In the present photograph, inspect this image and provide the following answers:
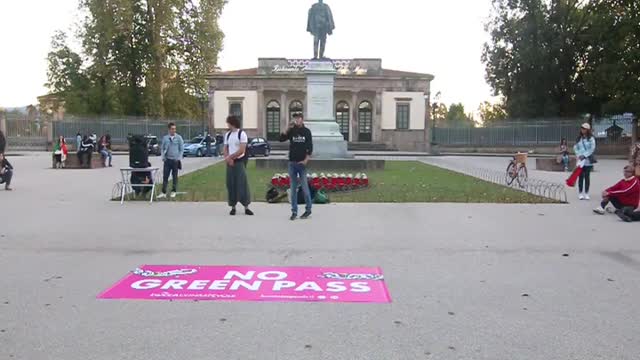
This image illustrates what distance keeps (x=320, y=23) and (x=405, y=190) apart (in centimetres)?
1261

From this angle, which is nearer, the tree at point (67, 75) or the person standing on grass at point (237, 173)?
the person standing on grass at point (237, 173)

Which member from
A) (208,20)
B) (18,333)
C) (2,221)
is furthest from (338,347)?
(208,20)

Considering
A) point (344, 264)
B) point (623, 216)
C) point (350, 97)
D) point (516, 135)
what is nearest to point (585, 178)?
point (623, 216)

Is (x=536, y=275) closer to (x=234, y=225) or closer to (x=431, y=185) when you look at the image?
(x=234, y=225)

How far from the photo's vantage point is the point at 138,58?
53.3 m

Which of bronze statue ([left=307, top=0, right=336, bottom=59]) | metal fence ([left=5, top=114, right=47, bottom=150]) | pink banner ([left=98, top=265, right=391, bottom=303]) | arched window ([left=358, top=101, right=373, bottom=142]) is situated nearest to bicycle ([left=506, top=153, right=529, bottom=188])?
bronze statue ([left=307, top=0, right=336, bottom=59])

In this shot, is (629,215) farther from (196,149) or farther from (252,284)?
(196,149)

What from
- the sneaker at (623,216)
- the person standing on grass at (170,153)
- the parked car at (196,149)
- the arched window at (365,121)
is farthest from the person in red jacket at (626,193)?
the arched window at (365,121)

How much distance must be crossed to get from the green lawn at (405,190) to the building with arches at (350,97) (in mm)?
35173

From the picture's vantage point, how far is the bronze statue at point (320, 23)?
90.0 feet

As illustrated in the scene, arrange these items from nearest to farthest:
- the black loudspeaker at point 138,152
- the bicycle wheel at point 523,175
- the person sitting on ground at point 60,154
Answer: the black loudspeaker at point 138,152 < the bicycle wheel at point 523,175 < the person sitting on ground at point 60,154

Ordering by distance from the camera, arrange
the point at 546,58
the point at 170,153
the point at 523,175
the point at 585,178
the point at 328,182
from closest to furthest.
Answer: the point at 170,153, the point at 585,178, the point at 328,182, the point at 523,175, the point at 546,58

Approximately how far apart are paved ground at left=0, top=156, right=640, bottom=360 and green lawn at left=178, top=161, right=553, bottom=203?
1936 millimetres

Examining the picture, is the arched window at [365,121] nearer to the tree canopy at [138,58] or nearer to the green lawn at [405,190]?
the tree canopy at [138,58]
